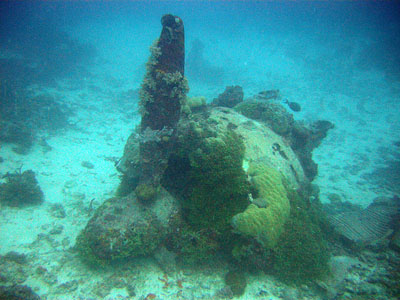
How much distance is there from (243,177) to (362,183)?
12.4 m

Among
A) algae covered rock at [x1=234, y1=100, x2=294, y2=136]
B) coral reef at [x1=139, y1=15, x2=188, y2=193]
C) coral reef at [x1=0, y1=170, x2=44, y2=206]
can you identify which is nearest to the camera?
coral reef at [x1=139, y1=15, x2=188, y2=193]

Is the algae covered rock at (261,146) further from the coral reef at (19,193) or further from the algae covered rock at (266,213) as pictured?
the coral reef at (19,193)

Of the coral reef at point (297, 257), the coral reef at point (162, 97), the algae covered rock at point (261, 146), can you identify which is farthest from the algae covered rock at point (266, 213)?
the coral reef at point (162, 97)

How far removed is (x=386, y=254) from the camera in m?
5.22

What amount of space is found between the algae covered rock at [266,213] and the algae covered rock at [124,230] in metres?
1.91

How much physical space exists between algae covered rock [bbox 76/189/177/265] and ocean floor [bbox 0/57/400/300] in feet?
2.07

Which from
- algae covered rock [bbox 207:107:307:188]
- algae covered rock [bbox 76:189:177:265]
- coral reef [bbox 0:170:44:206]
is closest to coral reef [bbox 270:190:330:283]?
algae covered rock [bbox 207:107:307:188]

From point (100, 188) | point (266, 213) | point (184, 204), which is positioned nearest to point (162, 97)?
point (184, 204)

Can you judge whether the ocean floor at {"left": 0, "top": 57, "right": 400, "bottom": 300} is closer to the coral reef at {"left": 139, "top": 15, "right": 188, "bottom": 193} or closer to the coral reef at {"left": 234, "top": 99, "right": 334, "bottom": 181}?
the coral reef at {"left": 139, "top": 15, "right": 188, "bottom": 193}

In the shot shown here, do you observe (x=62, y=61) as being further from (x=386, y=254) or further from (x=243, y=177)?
(x=386, y=254)

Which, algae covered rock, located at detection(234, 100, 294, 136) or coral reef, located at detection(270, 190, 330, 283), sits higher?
algae covered rock, located at detection(234, 100, 294, 136)

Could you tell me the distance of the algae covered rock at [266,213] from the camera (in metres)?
4.09

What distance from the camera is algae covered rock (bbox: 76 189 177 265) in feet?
13.8

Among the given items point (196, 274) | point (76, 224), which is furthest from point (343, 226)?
point (76, 224)
